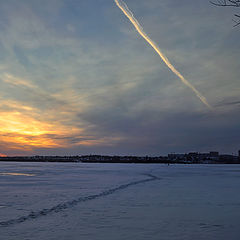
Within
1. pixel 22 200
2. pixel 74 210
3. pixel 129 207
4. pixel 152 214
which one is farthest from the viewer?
pixel 22 200

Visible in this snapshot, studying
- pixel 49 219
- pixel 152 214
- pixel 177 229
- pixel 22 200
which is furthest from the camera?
pixel 22 200

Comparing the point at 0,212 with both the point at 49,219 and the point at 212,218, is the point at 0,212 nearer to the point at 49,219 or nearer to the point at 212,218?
the point at 49,219

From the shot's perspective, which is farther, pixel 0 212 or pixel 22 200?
pixel 22 200

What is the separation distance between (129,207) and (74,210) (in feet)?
12.2

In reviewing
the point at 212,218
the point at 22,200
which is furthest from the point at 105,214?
the point at 22,200

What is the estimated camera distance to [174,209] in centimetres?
1938

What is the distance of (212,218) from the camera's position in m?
16.4

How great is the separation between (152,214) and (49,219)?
5813mm

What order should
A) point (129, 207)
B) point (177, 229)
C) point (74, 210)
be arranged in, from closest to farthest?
1. point (177, 229)
2. point (74, 210)
3. point (129, 207)

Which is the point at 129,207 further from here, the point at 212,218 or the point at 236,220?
the point at 236,220

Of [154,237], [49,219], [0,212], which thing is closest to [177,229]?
[154,237]

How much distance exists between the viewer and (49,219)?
15.8 m

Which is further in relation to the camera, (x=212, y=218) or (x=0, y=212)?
(x=0, y=212)

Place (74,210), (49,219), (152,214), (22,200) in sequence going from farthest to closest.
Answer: (22,200) < (74,210) < (152,214) < (49,219)
